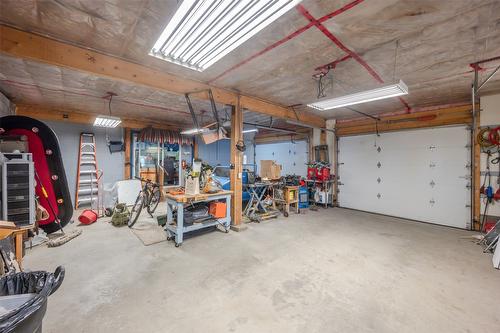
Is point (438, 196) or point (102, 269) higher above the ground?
point (438, 196)

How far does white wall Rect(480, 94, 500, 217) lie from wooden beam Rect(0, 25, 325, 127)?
16.9 ft

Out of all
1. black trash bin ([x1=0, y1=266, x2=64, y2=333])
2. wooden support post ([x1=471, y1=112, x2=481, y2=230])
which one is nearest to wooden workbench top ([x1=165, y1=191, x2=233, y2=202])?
black trash bin ([x1=0, y1=266, x2=64, y2=333])

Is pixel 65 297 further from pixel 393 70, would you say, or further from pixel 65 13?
pixel 393 70

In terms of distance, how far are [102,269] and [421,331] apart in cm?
335

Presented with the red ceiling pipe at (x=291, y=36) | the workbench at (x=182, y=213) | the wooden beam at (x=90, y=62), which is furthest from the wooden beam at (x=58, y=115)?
the red ceiling pipe at (x=291, y=36)

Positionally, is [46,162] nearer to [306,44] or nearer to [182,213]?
[182,213]

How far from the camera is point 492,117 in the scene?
4027mm

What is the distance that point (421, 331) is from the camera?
163 cm

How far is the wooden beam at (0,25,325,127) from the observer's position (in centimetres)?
219

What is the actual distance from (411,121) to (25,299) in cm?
695

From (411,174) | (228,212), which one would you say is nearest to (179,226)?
(228,212)

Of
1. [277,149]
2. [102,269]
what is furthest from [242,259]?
[277,149]

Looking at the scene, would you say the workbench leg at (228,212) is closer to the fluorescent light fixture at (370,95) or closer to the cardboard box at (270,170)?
the cardboard box at (270,170)

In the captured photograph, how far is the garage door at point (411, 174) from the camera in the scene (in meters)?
4.48
